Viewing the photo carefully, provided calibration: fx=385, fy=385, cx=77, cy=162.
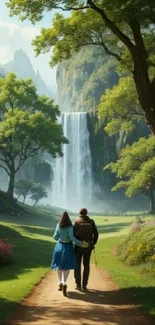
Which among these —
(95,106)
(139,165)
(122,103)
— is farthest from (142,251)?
(95,106)

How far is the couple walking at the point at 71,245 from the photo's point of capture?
35.4 ft

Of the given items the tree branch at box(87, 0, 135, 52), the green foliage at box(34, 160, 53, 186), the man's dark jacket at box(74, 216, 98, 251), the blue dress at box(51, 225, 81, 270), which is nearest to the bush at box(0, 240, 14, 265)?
the blue dress at box(51, 225, 81, 270)

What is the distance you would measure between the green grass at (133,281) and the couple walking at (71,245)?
5.21ft

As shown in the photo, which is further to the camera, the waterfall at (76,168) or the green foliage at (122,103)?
the waterfall at (76,168)

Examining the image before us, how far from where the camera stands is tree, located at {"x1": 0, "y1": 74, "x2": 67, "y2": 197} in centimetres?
4544

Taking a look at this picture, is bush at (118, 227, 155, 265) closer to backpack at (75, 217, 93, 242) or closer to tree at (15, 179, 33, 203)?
backpack at (75, 217, 93, 242)

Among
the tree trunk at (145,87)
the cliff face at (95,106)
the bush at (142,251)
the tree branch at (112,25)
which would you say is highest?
the cliff face at (95,106)

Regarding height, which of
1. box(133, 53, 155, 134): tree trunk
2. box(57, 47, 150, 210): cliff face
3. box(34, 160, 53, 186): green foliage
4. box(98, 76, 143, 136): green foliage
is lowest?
box(133, 53, 155, 134): tree trunk

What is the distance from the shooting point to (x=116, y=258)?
62.6 feet

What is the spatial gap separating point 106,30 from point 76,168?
6498 cm

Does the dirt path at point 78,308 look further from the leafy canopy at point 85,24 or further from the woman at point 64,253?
the leafy canopy at point 85,24

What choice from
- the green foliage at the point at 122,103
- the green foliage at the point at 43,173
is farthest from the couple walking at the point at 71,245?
the green foliage at the point at 43,173

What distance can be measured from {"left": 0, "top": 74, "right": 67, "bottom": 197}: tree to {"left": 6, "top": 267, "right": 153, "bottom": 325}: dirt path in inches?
1345

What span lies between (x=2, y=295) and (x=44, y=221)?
35.9 m
